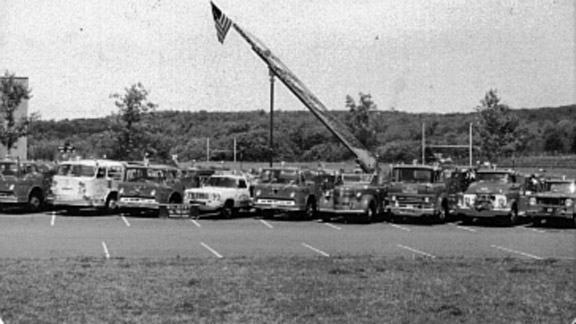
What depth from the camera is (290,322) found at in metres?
8.37

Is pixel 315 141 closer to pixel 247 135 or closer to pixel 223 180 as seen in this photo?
pixel 247 135

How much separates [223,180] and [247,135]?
12495 mm

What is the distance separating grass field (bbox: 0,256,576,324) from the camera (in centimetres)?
867

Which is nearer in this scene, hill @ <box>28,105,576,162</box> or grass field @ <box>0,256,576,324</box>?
grass field @ <box>0,256,576,324</box>

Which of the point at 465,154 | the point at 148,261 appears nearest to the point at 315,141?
the point at 465,154

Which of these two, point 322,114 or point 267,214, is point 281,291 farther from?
point 322,114

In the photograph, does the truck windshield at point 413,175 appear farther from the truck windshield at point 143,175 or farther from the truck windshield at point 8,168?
the truck windshield at point 8,168

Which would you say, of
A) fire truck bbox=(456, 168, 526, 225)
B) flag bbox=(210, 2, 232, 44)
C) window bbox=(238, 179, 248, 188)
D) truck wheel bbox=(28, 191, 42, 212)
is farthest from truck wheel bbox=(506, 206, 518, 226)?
truck wheel bbox=(28, 191, 42, 212)

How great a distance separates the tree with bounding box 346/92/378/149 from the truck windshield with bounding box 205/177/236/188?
10.1 m

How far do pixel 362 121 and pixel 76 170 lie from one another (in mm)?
14783


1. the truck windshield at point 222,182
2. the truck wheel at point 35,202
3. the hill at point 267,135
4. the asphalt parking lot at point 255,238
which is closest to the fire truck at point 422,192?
the asphalt parking lot at point 255,238

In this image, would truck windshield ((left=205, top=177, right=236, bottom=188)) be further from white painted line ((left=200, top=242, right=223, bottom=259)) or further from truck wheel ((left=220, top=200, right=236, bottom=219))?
white painted line ((left=200, top=242, right=223, bottom=259))

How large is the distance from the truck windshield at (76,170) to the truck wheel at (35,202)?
1027 millimetres

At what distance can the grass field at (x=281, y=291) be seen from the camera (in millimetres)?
8672
